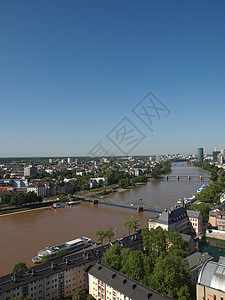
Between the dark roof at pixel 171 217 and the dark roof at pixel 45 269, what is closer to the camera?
the dark roof at pixel 45 269

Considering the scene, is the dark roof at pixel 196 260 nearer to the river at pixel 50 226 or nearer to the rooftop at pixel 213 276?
the rooftop at pixel 213 276

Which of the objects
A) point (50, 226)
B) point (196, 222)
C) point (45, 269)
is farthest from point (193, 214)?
point (45, 269)

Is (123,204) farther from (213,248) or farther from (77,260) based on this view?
(77,260)

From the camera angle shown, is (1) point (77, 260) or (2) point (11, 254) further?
(2) point (11, 254)

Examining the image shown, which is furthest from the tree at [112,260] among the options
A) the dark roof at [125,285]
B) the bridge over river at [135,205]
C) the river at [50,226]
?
the bridge over river at [135,205]

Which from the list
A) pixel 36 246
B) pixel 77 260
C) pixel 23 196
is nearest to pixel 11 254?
pixel 36 246

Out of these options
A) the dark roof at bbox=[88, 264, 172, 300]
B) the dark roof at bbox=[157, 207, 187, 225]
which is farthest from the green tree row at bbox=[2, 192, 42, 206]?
the dark roof at bbox=[88, 264, 172, 300]
